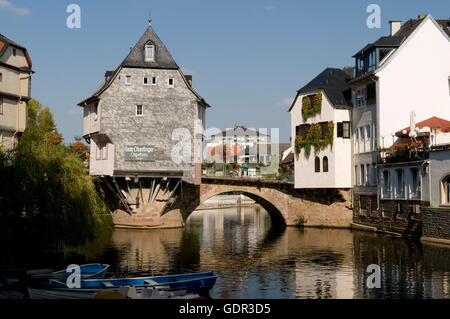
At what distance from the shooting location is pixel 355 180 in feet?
177

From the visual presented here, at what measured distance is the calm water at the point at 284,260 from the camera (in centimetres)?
2633

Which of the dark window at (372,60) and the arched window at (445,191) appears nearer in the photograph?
the arched window at (445,191)

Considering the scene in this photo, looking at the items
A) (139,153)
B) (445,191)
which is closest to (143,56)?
(139,153)

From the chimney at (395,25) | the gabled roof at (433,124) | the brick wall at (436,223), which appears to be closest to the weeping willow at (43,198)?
the brick wall at (436,223)

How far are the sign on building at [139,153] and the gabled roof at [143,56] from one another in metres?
7.11

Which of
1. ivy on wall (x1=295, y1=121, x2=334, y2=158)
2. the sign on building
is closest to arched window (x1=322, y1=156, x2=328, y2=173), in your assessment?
ivy on wall (x1=295, y1=121, x2=334, y2=158)

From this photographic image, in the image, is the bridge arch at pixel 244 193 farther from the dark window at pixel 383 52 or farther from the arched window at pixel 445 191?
the arched window at pixel 445 191

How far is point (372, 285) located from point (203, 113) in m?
33.0

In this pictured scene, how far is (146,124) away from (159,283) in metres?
29.8

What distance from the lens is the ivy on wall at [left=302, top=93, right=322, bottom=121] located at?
54844mm

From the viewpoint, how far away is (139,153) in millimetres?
51500

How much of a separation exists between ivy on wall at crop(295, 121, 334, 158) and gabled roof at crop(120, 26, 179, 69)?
1390 cm

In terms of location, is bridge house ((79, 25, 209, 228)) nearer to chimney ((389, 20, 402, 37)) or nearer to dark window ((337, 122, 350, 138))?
→ dark window ((337, 122, 350, 138))

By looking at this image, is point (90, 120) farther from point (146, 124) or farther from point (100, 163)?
point (146, 124)
